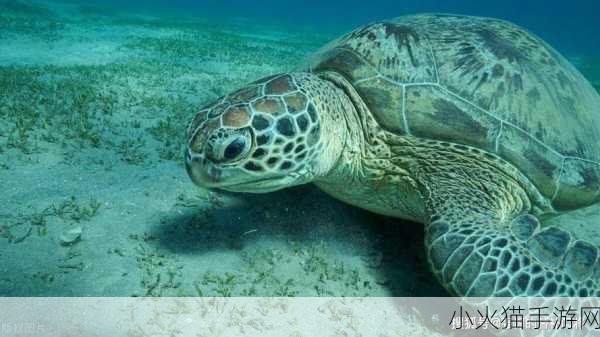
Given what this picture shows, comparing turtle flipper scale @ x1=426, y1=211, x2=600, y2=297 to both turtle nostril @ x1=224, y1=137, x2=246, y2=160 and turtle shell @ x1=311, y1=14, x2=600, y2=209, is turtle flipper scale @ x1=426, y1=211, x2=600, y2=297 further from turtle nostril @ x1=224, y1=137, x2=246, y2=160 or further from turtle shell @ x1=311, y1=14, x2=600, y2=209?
turtle nostril @ x1=224, y1=137, x2=246, y2=160

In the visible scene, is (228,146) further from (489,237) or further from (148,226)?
(489,237)

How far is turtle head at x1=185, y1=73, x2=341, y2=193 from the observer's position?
2311 millimetres

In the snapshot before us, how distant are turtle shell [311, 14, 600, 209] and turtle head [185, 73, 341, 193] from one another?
725 millimetres

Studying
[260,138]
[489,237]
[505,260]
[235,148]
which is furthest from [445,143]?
[235,148]

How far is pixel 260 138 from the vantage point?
2344mm

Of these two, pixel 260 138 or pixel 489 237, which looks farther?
pixel 260 138

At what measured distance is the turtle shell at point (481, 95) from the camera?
2.88 metres

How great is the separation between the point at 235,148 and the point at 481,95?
1.97m

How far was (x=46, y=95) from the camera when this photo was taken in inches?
206

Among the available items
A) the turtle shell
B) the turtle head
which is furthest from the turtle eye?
the turtle shell

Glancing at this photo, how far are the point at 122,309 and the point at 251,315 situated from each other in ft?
2.49

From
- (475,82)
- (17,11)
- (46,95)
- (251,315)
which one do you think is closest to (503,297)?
(251,315)

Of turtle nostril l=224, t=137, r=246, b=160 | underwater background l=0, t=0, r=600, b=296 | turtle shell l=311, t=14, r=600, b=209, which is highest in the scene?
turtle shell l=311, t=14, r=600, b=209

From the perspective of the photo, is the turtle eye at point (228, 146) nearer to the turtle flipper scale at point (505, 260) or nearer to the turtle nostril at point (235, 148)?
the turtle nostril at point (235, 148)
